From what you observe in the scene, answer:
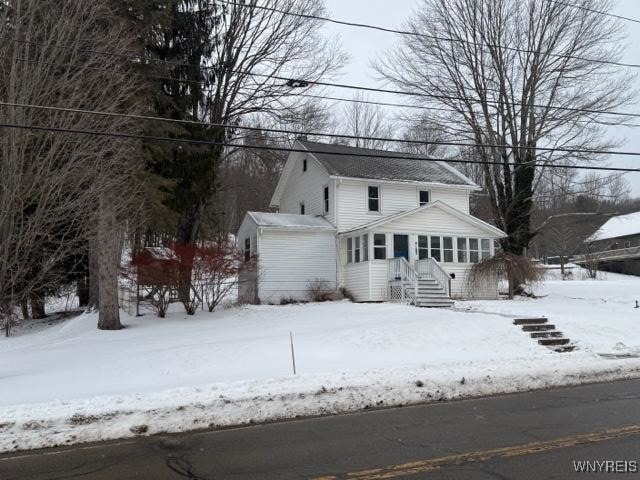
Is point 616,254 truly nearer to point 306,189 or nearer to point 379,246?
point 306,189

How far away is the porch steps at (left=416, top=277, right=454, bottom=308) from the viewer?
69.4 ft

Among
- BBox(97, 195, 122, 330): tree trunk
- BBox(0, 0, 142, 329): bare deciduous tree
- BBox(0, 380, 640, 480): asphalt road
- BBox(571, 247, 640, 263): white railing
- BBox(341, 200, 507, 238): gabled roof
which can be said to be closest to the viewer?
BBox(0, 380, 640, 480): asphalt road

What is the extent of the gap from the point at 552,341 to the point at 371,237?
10427 mm

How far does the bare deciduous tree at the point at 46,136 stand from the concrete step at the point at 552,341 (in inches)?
435

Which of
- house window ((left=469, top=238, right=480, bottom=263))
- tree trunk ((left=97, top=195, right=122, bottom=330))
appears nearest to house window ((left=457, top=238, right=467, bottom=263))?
house window ((left=469, top=238, right=480, bottom=263))

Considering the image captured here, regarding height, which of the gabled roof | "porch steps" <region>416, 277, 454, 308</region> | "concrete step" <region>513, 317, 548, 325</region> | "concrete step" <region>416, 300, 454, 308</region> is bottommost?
"concrete step" <region>513, 317, 548, 325</region>

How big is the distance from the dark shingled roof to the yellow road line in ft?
63.9

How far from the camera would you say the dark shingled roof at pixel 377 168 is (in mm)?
26078

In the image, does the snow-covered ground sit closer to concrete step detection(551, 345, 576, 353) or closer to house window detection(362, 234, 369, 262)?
concrete step detection(551, 345, 576, 353)

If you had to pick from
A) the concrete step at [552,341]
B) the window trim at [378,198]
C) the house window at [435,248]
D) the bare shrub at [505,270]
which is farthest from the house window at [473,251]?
the concrete step at [552,341]

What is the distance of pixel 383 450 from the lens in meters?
6.07

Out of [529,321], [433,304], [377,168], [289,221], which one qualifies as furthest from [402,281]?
[529,321]

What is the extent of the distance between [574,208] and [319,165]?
41.3 metres

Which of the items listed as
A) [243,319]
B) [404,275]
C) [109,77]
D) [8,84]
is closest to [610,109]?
[404,275]
